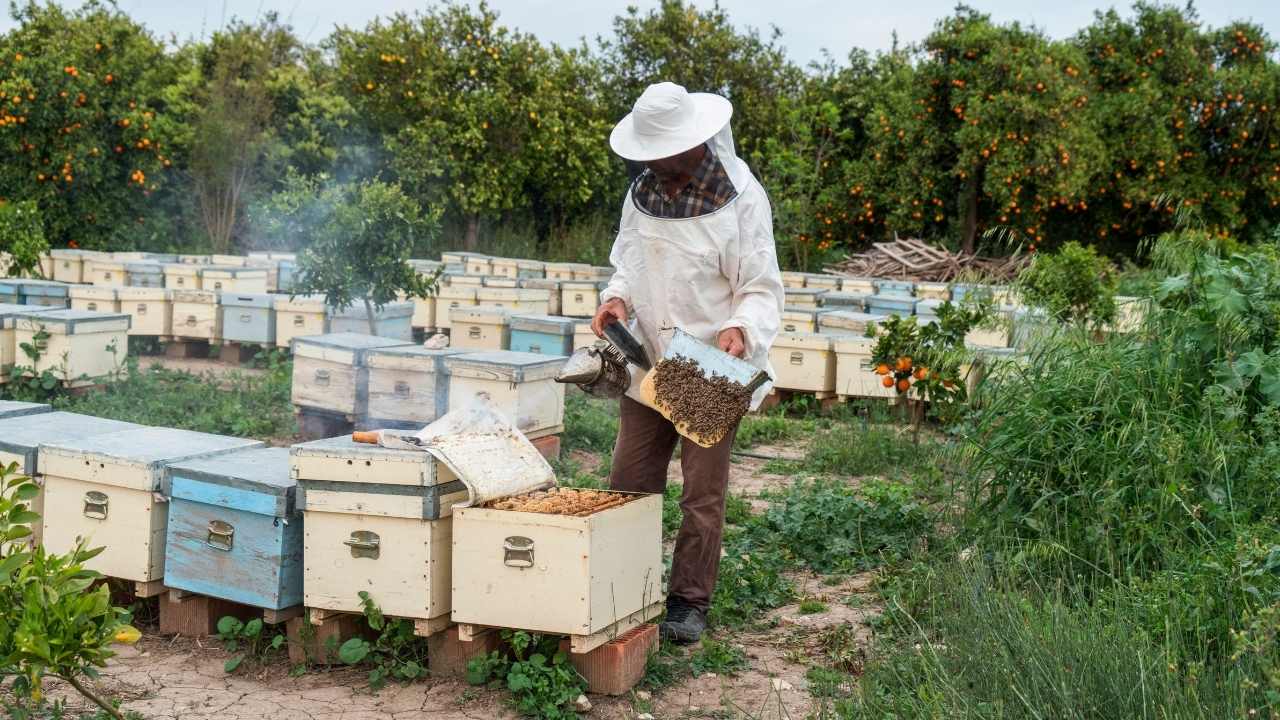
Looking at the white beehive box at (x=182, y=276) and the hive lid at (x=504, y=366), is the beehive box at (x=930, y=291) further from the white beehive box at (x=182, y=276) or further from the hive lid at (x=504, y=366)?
the white beehive box at (x=182, y=276)

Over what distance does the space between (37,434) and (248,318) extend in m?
5.42

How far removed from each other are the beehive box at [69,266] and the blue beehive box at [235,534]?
9.41 meters

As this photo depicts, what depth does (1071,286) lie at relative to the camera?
7453mm

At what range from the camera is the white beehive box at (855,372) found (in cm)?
764

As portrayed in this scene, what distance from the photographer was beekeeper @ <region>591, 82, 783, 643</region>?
3.43 meters

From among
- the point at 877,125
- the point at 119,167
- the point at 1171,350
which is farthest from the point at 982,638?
the point at 119,167

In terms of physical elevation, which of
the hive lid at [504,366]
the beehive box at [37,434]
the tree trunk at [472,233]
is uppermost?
the tree trunk at [472,233]

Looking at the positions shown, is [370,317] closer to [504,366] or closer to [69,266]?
[504,366]

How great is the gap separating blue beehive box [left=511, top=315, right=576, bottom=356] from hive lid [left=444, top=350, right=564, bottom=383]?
75.8 inches

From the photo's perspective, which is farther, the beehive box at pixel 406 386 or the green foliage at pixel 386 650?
the beehive box at pixel 406 386

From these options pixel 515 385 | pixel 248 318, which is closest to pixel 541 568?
pixel 515 385

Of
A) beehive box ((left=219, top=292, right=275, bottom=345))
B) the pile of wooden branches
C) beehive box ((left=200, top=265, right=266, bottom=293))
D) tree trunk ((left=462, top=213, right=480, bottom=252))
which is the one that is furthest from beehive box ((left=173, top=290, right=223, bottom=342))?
tree trunk ((left=462, top=213, right=480, bottom=252))

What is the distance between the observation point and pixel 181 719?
3031mm

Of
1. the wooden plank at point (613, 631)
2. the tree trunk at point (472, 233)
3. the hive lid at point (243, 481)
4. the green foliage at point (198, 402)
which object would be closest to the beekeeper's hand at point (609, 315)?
the wooden plank at point (613, 631)
